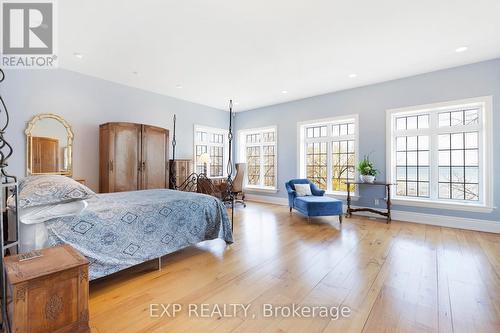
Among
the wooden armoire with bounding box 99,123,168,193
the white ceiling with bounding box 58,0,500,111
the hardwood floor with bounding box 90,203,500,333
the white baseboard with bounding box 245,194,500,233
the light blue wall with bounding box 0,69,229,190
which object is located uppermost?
the white ceiling with bounding box 58,0,500,111

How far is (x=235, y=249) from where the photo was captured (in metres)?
2.96

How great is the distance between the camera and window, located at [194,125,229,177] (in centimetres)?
637

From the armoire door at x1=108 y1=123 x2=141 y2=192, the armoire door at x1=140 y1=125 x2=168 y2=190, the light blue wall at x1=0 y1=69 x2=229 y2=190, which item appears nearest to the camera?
the light blue wall at x1=0 y1=69 x2=229 y2=190

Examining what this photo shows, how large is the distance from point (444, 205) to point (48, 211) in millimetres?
5733

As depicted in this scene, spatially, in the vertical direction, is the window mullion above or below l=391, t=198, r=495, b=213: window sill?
above

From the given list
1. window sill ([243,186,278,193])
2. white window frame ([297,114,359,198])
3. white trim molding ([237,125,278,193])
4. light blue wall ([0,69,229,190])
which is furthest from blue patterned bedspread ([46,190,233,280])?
white trim molding ([237,125,278,193])

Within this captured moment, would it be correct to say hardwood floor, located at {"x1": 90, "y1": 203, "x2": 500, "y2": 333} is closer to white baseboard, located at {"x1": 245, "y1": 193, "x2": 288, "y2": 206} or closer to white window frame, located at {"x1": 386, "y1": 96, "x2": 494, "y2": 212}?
white window frame, located at {"x1": 386, "y1": 96, "x2": 494, "y2": 212}

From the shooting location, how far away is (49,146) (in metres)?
3.82

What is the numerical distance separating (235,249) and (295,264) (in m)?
0.84

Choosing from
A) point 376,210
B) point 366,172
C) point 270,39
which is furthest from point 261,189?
point 270,39

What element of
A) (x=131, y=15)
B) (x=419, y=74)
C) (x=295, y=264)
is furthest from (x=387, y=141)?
(x=131, y=15)

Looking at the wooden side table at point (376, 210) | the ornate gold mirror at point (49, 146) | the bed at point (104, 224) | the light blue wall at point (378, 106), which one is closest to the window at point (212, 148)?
the light blue wall at point (378, 106)

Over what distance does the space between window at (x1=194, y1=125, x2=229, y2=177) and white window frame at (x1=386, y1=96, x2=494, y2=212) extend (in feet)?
15.0

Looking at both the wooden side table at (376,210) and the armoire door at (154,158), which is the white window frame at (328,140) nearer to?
the wooden side table at (376,210)
